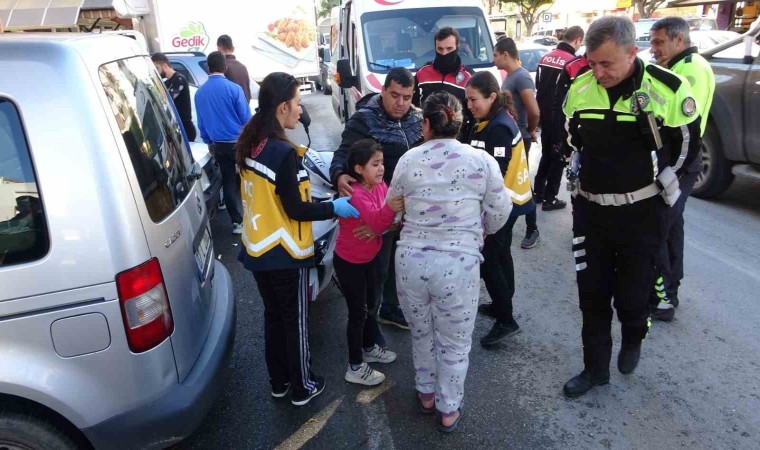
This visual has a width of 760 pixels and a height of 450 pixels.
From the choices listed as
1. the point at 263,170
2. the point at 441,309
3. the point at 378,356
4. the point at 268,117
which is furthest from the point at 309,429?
the point at 268,117

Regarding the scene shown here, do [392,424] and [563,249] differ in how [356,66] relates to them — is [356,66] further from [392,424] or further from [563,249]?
[392,424]

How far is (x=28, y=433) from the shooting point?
6.50 ft

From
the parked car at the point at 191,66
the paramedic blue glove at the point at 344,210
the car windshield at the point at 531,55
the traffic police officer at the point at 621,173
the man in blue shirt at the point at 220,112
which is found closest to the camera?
the traffic police officer at the point at 621,173

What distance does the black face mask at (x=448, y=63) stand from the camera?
430cm

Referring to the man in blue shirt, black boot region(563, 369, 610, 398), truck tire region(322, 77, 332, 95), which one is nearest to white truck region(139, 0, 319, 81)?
truck tire region(322, 77, 332, 95)

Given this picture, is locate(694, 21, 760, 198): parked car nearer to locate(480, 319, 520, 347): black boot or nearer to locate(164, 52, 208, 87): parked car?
locate(480, 319, 520, 347): black boot

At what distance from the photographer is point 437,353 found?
2.72 m

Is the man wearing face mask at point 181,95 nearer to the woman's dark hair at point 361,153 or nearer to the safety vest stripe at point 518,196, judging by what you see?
the woman's dark hair at point 361,153

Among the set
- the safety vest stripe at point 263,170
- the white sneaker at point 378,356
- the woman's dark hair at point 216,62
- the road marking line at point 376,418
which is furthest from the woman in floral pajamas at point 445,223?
the woman's dark hair at point 216,62

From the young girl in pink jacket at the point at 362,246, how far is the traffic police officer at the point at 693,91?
4.92ft

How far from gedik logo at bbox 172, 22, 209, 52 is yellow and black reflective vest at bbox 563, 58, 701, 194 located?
39.6 feet

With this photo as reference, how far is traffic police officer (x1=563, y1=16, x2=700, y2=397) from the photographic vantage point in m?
2.55

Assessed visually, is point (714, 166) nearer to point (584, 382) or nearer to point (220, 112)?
point (584, 382)

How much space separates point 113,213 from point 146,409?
768 mm
